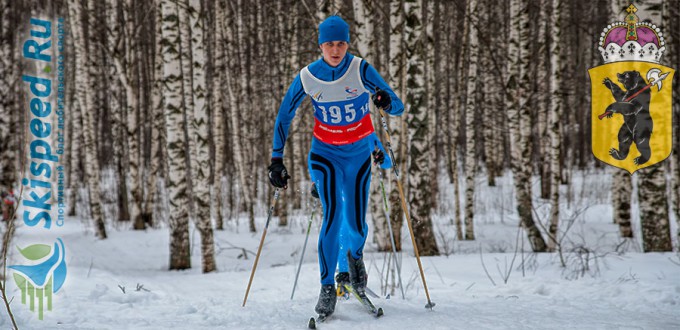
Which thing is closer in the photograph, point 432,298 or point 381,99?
point 381,99

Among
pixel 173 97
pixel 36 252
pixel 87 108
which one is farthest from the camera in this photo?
pixel 87 108

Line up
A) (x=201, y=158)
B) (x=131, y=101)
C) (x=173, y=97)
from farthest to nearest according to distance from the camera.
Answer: (x=131, y=101) → (x=201, y=158) → (x=173, y=97)

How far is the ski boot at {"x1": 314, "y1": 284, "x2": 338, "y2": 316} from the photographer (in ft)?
11.2

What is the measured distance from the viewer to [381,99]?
11.5 ft

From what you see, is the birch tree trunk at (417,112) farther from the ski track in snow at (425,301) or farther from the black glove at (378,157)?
the black glove at (378,157)

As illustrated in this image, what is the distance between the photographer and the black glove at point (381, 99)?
3506 mm

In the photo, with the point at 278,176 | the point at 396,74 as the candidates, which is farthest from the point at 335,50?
the point at 396,74

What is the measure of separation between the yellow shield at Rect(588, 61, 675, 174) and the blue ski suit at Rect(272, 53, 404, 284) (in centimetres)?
391

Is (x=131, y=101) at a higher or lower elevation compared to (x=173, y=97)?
higher

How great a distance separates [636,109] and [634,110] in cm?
3

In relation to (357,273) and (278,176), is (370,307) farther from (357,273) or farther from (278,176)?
(278,176)

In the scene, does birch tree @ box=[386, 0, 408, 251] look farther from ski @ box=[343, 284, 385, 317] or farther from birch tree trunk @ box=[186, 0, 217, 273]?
ski @ box=[343, 284, 385, 317]

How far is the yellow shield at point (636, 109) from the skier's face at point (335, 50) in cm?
406

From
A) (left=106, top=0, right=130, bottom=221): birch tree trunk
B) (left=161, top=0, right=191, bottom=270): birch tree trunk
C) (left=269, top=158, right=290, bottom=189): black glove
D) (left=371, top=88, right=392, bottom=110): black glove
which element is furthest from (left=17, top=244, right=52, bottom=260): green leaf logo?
(left=106, top=0, right=130, bottom=221): birch tree trunk
